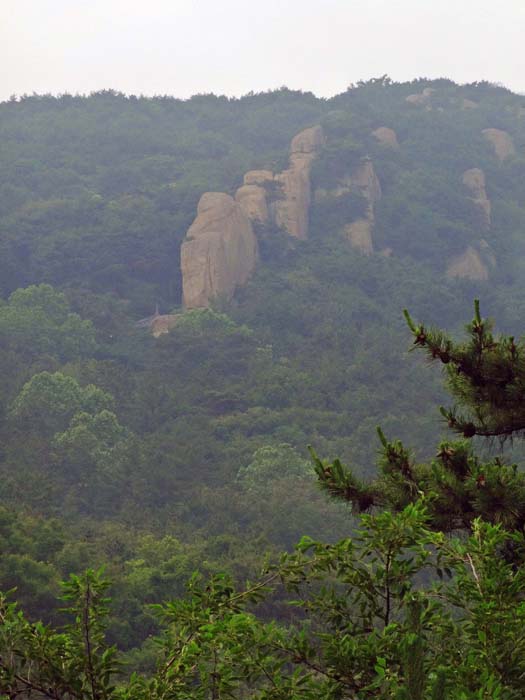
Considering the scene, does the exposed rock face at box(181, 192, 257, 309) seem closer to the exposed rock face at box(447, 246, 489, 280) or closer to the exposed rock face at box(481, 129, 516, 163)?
the exposed rock face at box(447, 246, 489, 280)

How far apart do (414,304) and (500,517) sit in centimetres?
4924

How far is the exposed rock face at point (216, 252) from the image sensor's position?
52344 millimetres

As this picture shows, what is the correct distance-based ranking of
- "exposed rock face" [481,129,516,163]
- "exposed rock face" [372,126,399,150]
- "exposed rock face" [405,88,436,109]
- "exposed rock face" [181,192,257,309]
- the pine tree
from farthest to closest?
"exposed rock face" [405,88,436,109] → "exposed rock face" [481,129,516,163] → "exposed rock face" [372,126,399,150] → "exposed rock face" [181,192,257,309] → the pine tree

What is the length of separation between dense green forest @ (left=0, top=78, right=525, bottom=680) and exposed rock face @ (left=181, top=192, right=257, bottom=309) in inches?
41.9

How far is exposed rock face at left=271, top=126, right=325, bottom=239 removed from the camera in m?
59.8

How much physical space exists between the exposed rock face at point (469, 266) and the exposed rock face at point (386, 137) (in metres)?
10.9

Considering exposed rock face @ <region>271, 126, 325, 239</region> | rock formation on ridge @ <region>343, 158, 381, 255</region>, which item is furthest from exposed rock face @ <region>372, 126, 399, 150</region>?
exposed rock face @ <region>271, 126, 325, 239</region>

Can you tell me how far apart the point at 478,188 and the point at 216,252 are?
23.1 m

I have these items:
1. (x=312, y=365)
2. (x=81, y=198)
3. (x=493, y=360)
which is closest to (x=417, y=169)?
(x=81, y=198)

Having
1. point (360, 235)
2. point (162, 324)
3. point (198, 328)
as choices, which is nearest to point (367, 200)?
point (360, 235)

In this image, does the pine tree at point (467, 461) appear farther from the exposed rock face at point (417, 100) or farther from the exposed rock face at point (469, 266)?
the exposed rock face at point (417, 100)

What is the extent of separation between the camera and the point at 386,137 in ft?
235

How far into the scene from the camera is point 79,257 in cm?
5772

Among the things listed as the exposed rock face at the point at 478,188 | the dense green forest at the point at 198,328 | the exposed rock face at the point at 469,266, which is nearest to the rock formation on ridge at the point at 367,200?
the dense green forest at the point at 198,328
